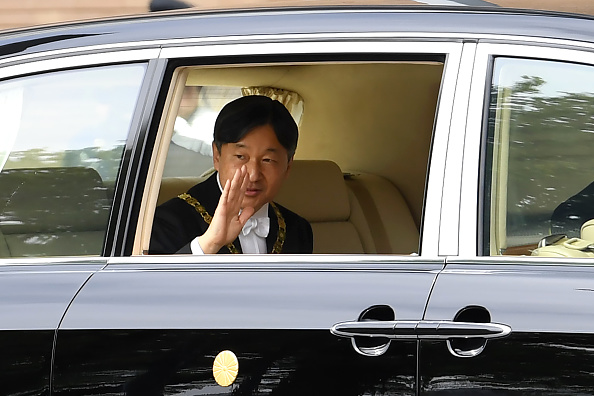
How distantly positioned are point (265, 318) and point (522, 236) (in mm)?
620

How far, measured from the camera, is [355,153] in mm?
4523

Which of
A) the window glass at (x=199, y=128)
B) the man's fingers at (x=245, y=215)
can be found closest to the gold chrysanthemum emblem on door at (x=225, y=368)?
the man's fingers at (x=245, y=215)

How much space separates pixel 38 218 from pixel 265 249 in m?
0.89

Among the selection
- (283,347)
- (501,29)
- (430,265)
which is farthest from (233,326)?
(501,29)

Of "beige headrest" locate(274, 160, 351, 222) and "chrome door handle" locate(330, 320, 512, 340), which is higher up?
"beige headrest" locate(274, 160, 351, 222)

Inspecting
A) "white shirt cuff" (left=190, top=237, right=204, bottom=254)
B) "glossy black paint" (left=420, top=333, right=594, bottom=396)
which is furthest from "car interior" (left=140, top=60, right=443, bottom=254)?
"glossy black paint" (left=420, top=333, right=594, bottom=396)

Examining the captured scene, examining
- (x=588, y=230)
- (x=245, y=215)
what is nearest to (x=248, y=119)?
(x=245, y=215)

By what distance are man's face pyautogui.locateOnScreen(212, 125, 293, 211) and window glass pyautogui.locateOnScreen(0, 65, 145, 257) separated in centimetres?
75

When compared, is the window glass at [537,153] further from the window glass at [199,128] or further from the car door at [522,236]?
the window glass at [199,128]

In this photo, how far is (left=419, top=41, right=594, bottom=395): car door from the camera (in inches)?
85.7

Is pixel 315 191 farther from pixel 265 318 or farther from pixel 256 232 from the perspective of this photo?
pixel 265 318

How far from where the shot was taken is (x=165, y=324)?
238 cm

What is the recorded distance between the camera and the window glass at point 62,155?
2641 millimetres

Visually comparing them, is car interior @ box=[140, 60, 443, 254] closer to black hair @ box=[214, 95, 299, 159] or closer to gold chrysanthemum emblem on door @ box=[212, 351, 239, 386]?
black hair @ box=[214, 95, 299, 159]
